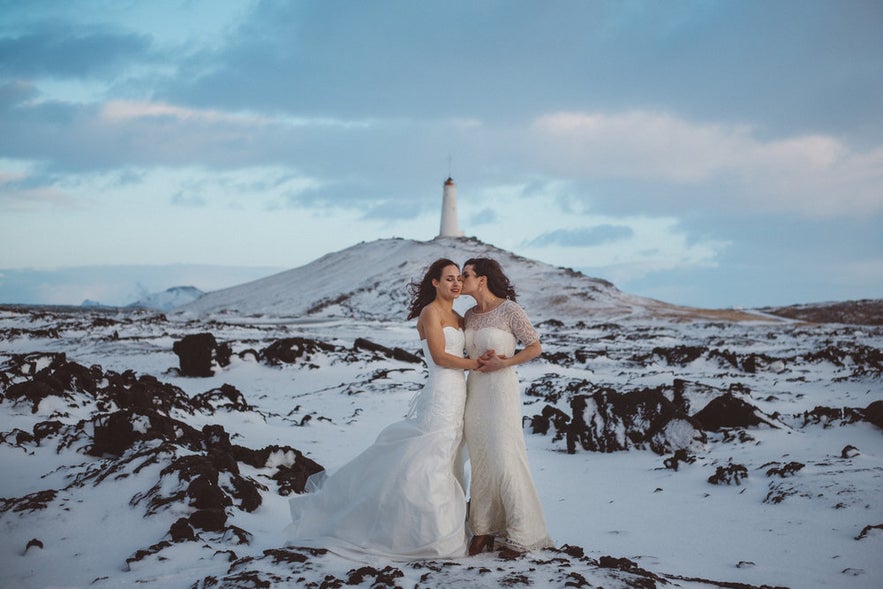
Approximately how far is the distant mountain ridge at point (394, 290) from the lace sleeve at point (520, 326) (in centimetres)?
4612

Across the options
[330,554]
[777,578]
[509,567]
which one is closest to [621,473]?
[777,578]

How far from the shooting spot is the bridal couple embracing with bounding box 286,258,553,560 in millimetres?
5094

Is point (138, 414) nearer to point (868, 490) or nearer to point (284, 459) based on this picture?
point (284, 459)

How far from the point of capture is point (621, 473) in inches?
339

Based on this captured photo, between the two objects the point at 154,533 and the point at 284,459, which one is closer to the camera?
the point at 154,533

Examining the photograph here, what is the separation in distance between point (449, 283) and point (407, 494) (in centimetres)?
178

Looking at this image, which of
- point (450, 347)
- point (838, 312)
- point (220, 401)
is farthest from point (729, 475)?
point (838, 312)

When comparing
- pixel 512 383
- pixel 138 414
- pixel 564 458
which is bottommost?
pixel 564 458

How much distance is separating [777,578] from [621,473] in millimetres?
3796

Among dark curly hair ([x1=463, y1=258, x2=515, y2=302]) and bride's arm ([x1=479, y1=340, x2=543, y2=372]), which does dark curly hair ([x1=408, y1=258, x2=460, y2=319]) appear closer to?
dark curly hair ([x1=463, y1=258, x2=515, y2=302])

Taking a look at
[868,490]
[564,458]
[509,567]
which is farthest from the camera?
[564,458]

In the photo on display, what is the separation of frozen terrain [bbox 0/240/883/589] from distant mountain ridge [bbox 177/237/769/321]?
38193mm

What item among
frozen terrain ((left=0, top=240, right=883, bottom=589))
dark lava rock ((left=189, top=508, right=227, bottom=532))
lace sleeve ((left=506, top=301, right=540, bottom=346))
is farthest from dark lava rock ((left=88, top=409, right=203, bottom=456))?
lace sleeve ((left=506, top=301, right=540, bottom=346))

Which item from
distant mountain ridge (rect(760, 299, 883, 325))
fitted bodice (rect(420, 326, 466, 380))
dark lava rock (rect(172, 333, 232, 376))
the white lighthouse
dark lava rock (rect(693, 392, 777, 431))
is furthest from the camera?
the white lighthouse
